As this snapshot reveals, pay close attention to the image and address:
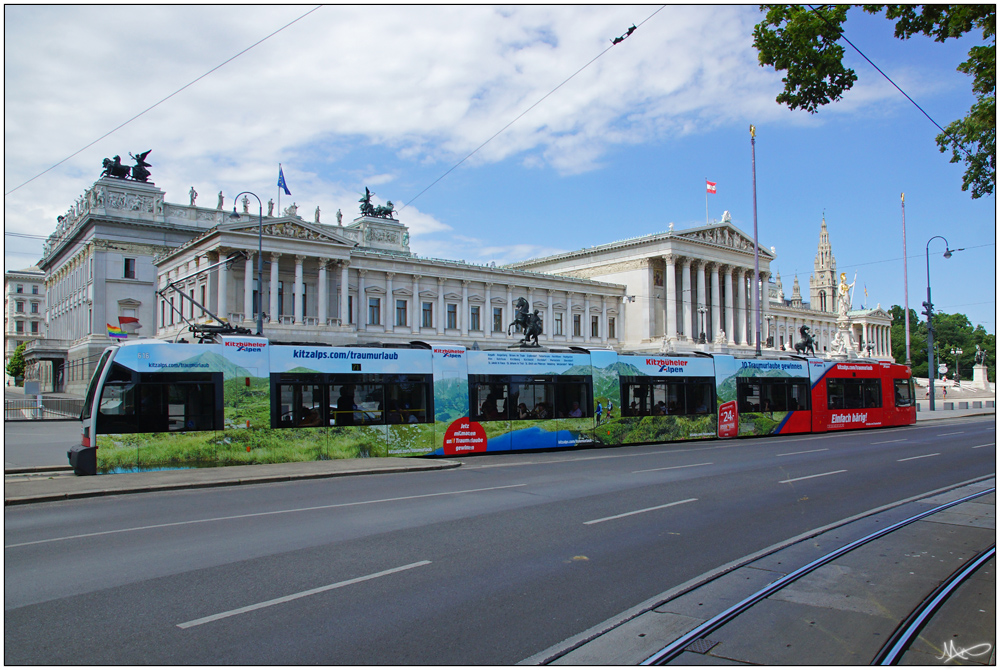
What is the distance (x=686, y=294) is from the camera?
8719 cm

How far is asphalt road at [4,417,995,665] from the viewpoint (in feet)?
18.9

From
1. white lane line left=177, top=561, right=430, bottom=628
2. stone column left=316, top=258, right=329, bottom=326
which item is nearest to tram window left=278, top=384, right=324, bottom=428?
white lane line left=177, top=561, right=430, bottom=628

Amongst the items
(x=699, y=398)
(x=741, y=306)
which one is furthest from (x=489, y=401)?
(x=741, y=306)

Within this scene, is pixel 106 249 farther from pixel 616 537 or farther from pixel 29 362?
pixel 616 537

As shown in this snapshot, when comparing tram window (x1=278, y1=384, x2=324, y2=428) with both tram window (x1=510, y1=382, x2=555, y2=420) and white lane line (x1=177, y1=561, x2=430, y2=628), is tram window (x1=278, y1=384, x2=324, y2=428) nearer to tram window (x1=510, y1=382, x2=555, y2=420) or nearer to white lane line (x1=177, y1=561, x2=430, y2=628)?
tram window (x1=510, y1=382, x2=555, y2=420)

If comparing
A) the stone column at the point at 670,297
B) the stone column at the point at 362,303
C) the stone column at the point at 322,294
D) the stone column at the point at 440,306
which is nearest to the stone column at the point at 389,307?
the stone column at the point at 362,303

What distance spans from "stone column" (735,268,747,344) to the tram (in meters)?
66.0

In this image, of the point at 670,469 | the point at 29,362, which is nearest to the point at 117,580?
the point at 670,469

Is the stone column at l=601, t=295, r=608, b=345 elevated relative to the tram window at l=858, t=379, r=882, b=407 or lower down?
elevated

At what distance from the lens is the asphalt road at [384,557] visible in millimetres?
5773

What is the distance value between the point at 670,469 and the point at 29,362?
101312mm

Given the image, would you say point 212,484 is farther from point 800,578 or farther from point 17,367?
point 17,367

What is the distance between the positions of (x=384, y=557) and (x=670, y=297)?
79622mm

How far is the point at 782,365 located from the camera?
95.8 ft
